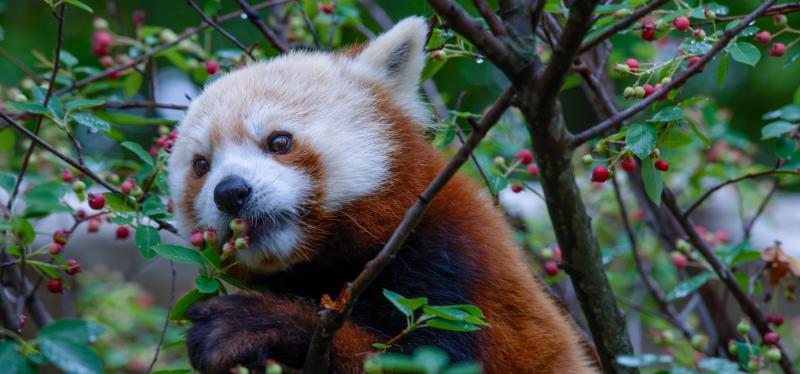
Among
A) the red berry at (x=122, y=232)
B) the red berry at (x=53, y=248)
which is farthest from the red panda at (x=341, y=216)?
the red berry at (x=53, y=248)

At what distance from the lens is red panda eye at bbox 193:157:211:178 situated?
317cm

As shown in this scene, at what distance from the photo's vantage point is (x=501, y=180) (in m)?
3.22

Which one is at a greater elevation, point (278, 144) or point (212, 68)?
point (212, 68)

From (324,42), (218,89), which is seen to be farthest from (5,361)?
(324,42)

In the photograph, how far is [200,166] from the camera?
320 centimetres

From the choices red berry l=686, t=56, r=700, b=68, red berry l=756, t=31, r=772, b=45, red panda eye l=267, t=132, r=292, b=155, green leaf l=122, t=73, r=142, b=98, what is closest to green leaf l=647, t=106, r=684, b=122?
red berry l=686, t=56, r=700, b=68

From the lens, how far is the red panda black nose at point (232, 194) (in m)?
2.81

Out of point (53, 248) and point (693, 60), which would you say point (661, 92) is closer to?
point (693, 60)

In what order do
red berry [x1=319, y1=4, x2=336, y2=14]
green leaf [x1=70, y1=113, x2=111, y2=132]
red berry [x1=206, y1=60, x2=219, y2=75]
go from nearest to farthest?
green leaf [x1=70, y1=113, x2=111, y2=132] → red berry [x1=206, y1=60, x2=219, y2=75] → red berry [x1=319, y1=4, x2=336, y2=14]

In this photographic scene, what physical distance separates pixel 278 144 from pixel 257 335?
73cm

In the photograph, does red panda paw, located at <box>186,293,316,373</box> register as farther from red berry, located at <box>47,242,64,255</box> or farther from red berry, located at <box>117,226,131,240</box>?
red berry, located at <box>117,226,131,240</box>

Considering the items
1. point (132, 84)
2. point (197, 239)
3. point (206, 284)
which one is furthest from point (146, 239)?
point (132, 84)

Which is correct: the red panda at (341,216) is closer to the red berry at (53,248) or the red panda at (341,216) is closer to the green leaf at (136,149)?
the green leaf at (136,149)

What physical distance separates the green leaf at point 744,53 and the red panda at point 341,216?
94 centimetres
